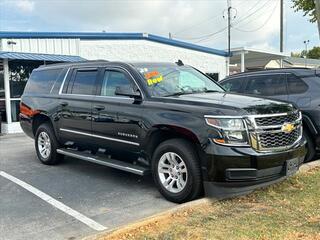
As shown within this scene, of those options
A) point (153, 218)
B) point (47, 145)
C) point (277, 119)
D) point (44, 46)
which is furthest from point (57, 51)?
point (153, 218)

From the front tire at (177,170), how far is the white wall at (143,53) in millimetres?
10749

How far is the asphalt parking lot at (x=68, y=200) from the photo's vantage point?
16.0ft

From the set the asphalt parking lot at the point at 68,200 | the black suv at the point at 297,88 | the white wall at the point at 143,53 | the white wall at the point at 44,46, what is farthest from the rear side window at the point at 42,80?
the white wall at the point at 143,53

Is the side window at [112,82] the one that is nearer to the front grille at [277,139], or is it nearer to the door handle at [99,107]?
the door handle at [99,107]

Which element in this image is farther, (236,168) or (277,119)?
(277,119)

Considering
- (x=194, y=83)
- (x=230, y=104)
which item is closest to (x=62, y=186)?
(x=194, y=83)

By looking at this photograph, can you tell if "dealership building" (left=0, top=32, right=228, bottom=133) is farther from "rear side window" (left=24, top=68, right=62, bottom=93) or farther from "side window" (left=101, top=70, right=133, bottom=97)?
"side window" (left=101, top=70, right=133, bottom=97)

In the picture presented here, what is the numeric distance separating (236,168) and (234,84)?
13.3ft

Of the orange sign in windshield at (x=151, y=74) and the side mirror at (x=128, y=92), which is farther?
the orange sign in windshield at (x=151, y=74)

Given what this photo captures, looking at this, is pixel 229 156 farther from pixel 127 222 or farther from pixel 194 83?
pixel 194 83

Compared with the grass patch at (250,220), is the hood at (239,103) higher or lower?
higher

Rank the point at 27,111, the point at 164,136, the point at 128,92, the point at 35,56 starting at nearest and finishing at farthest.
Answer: the point at 164,136, the point at 128,92, the point at 27,111, the point at 35,56

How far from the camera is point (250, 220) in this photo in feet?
15.2

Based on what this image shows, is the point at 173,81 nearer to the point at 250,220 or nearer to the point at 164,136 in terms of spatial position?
the point at 164,136
